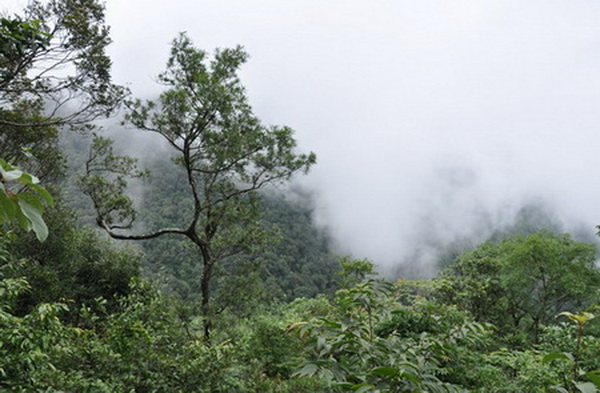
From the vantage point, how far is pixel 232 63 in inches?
331

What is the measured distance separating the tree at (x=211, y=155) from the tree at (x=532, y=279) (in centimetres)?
866

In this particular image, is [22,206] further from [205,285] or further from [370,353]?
[205,285]

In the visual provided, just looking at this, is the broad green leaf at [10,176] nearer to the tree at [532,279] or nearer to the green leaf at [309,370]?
the green leaf at [309,370]

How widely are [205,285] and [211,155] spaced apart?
3234mm

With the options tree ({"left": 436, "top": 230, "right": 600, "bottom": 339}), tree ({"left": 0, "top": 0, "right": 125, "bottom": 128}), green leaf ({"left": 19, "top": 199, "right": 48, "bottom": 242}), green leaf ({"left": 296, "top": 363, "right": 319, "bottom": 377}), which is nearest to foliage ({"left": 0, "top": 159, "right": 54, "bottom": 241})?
green leaf ({"left": 19, "top": 199, "right": 48, "bottom": 242})

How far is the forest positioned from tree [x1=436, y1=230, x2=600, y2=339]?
0.27 ft

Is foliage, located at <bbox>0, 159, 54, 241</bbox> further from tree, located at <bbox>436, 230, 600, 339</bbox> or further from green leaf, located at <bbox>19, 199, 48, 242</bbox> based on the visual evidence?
tree, located at <bbox>436, 230, 600, 339</bbox>

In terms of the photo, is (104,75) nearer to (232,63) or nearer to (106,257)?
(232,63)

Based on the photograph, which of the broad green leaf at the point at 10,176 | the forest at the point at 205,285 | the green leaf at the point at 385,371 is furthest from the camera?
the forest at the point at 205,285

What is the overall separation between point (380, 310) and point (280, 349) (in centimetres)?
437

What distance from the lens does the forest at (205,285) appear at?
1599 millimetres

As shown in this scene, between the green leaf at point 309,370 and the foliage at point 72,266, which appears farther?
the foliage at point 72,266

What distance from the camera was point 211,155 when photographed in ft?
28.9

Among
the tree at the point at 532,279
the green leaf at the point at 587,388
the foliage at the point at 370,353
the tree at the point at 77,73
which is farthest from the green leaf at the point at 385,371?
the tree at the point at 532,279
